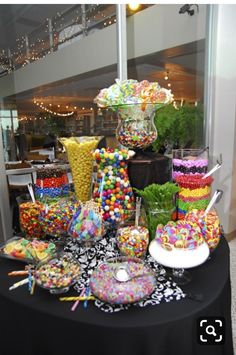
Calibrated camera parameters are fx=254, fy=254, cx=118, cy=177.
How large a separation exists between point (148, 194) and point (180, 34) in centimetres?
247

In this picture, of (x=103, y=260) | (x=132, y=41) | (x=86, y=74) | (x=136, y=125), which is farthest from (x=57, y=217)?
(x=86, y=74)

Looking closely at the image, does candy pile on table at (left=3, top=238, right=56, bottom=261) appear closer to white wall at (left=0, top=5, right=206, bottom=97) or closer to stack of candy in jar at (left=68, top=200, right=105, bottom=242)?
stack of candy in jar at (left=68, top=200, right=105, bottom=242)

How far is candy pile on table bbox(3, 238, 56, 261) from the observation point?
918 millimetres

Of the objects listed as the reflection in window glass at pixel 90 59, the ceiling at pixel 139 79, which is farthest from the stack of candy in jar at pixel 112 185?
the ceiling at pixel 139 79

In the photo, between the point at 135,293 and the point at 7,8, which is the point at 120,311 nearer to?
the point at 135,293

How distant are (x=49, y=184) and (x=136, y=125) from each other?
0.49 metres

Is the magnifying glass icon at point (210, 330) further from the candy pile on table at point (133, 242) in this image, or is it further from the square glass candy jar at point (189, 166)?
the square glass candy jar at point (189, 166)

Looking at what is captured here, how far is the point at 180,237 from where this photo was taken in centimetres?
83

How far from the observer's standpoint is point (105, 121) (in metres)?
2.88

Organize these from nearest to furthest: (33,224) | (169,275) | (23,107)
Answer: (169,275) < (33,224) < (23,107)

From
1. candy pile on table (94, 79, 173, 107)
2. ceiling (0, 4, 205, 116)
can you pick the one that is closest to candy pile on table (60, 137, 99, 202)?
candy pile on table (94, 79, 173, 107)

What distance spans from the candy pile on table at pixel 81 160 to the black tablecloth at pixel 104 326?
0.54 metres

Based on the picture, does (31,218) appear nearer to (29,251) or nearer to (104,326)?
(29,251)

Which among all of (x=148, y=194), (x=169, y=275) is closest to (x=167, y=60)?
(x=148, y=194)
